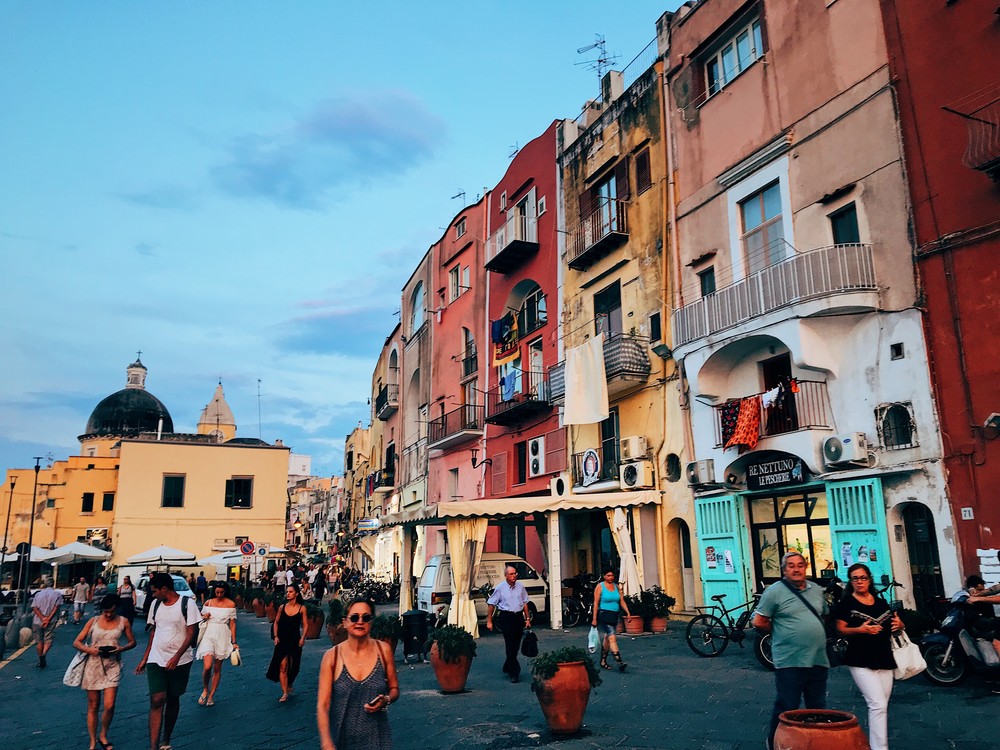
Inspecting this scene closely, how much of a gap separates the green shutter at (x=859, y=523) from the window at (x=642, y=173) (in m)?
10.4

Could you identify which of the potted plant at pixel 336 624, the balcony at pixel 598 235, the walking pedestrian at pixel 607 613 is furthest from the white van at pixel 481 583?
the balcony at pixel 598 235

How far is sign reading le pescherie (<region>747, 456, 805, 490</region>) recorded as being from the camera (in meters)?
16.2

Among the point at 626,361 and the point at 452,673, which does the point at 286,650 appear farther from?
the point at 626,361

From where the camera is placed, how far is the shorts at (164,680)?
7.96 metres

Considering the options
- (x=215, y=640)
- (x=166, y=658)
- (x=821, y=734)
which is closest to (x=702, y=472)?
(x=215, y=640)

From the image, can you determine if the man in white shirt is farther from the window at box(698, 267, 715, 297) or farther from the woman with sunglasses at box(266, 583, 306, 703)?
the window at box(698, 267, 715, 297)

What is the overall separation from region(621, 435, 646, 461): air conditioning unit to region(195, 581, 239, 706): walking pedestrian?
→ 40.3ft

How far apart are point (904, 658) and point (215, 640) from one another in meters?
8.39

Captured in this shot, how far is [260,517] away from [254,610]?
54.5 feet

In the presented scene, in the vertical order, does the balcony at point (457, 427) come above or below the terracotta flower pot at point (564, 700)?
above

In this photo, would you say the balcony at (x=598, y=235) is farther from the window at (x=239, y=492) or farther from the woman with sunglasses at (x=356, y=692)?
the window at (x=239, y=492)

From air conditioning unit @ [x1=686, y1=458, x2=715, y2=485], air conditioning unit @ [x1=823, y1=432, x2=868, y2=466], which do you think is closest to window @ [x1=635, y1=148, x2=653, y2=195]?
air conditioning unit @ [x1=686, y1=458, x2=715, y2=485]

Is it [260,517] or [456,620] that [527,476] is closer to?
[456,620]

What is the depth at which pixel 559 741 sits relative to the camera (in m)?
7.96
